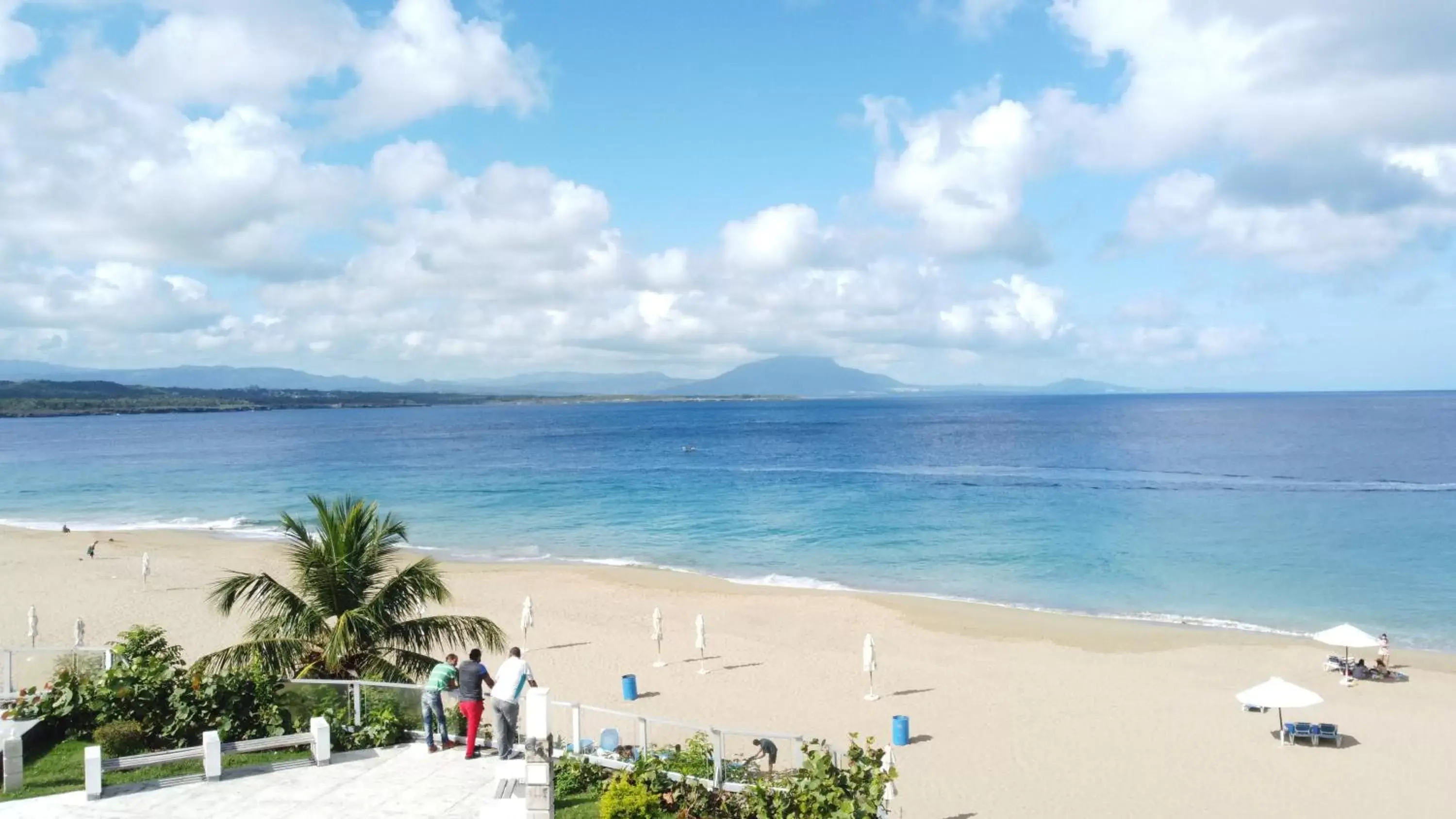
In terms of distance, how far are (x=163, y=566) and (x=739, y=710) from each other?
29.0 metres

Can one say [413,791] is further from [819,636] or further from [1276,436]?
[1276,436]

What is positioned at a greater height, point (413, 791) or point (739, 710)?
point (413, 791)

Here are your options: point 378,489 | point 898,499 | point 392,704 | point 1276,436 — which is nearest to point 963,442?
point 1276,436

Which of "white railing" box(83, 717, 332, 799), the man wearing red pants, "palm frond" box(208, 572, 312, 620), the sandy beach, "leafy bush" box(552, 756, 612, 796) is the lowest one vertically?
the sandy beach

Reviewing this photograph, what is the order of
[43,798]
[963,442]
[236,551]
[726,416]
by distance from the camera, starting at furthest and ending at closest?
[726,416] < [963,442] < [236,551] < [43,798]

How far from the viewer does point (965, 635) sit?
86.4ft

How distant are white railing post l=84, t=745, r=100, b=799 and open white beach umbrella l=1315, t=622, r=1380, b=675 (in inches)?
947

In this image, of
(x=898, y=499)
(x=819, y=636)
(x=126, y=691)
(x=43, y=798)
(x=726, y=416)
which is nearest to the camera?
(x=43, y=798)

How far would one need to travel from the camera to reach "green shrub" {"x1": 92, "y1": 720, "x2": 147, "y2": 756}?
11.4 metres

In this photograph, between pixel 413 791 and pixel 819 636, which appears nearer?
pixel 413 791

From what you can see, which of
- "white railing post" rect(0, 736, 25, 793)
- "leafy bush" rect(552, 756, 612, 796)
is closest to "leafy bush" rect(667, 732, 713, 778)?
"leafy bush" rect(552, 756, 612, 796)

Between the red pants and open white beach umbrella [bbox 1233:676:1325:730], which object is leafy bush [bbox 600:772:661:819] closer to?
the red pants

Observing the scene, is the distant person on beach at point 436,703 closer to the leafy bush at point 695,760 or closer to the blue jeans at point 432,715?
the blue jeans at point 432,715

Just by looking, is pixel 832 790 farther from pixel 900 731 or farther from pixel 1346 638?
pixel 1346 638
